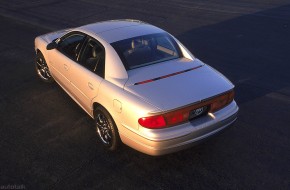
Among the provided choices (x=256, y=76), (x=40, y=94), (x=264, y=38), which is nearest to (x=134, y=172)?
(x=40, y=94)

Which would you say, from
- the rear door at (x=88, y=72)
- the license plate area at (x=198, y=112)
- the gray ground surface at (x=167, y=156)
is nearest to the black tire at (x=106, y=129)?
the gray ground surface at (x=167, y=156)

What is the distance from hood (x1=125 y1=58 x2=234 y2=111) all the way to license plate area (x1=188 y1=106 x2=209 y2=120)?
0.49ft

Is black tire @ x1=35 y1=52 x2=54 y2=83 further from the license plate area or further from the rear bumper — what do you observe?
the license plate area

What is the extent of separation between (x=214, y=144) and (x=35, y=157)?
2762mm

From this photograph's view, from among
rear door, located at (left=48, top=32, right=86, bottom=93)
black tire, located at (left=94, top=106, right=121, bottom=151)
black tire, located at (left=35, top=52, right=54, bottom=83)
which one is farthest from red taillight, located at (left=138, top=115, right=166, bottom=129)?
black tire, located at (left=35, top=52, right=54, bottom=83)

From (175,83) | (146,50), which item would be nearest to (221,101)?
(175,83)

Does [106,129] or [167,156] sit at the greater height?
[106,129]

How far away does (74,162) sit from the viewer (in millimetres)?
4703

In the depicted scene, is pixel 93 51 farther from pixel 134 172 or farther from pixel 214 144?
pixel 214 144

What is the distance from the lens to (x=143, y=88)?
4.38 m

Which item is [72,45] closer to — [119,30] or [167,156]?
[119,30]

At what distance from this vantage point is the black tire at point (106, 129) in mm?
4652

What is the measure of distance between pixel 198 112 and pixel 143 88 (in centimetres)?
81

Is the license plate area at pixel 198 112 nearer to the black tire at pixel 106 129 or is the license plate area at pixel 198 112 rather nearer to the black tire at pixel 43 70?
the black tire at pixel 106 129
